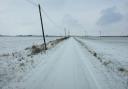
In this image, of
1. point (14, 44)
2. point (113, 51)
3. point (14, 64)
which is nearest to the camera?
point (14, 64)

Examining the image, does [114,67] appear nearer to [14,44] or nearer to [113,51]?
[113,51]

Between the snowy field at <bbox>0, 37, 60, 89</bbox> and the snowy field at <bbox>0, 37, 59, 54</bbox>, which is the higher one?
the snowy field at <bbox>0, 37, 60, 89</bbox>

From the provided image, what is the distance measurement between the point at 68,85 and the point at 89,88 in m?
0.94

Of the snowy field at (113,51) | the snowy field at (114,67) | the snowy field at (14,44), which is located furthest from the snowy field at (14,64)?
the snowy field at (14,44)

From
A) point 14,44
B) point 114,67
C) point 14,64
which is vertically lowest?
point 14,44

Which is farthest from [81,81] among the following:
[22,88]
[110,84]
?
[22,88]

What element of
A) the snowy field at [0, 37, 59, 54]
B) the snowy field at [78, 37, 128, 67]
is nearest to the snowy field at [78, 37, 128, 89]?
the snowy field at [78, 37, 128, 67]

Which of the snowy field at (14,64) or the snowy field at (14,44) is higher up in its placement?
the snowy field at (14,64)

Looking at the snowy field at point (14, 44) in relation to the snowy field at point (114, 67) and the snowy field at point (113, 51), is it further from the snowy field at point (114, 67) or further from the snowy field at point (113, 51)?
the snowy field at point (114, 67)

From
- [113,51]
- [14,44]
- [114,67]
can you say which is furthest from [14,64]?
[14,44]

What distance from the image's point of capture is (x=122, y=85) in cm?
680

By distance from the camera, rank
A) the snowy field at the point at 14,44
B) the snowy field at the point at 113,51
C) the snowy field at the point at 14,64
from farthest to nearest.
→ the snowy field at the point at 14,44
the snowy field at the point at 113,51
the snowy field at the point at 14,64

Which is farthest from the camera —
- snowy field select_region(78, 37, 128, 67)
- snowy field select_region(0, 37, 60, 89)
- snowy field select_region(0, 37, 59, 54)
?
snowy field select_region(0, 37, 59, 54)

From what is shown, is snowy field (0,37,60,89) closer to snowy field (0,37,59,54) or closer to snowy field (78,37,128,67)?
snowy field (78,37,128,67)
